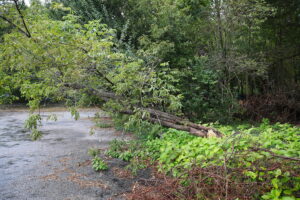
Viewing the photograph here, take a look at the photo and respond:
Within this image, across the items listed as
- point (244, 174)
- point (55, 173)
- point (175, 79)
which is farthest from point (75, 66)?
point (175, 79)

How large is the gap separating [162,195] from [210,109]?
21.0ft

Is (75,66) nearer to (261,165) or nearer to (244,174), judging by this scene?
(244,174)

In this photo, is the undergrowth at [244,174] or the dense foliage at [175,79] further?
the dense foliage at [175,79]

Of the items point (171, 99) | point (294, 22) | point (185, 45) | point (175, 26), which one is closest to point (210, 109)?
point (185, 45)

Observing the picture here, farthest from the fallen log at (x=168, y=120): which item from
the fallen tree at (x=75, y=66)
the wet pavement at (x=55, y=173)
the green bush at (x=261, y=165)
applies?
the green bush at (x=261, y=165)

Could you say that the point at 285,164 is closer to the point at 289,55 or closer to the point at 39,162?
the point at 39,162

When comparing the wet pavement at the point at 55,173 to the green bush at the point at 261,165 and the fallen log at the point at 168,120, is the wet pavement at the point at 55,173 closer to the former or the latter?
the fallen log at the point at 168,120

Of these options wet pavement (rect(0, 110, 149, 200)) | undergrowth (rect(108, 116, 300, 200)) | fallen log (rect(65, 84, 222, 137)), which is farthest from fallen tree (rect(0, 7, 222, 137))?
undergrowth (rect(108, 116, 300, 200))

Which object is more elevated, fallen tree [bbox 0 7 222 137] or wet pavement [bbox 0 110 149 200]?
fallen tree [bbox 0 7 222 137]

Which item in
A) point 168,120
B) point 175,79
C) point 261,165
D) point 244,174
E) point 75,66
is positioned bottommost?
point 244,174

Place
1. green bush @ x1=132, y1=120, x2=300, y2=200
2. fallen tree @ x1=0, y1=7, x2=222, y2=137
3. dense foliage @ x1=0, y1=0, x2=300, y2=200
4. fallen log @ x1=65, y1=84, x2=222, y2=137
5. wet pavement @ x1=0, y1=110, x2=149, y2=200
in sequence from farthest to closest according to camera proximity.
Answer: fallen log @ x1=65, y1=84, x2=222, y2=137 → fallen tree @ x1=0, y1=7, x2=222, y2=137 → wet pavement @ x1=0, y1=110, x2=149, y2=200 → dense foliage @ x1=0, y1=0, x2=300, y2=200 → green bush @ x1=132, y1=120, x2=300, y2=200

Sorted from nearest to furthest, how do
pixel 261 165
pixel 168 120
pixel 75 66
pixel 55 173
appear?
1. pixel 261 165
2. pixel 75 66
3. pixel 55 173
4. pixel 168 120

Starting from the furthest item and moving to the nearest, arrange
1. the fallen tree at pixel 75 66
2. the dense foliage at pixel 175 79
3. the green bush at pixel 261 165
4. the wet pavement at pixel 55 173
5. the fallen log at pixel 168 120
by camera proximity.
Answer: the fallen log at pixel 168 120 → the fallen tree at pixel 75 66 → the wet pavement at pixel 55 173 → the dense foliage at pixel 175 79 → the green bush at pixel 261 165

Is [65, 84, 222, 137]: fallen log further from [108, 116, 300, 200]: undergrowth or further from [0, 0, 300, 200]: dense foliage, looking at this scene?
[108, 116, 300, 200]: undergrowth
